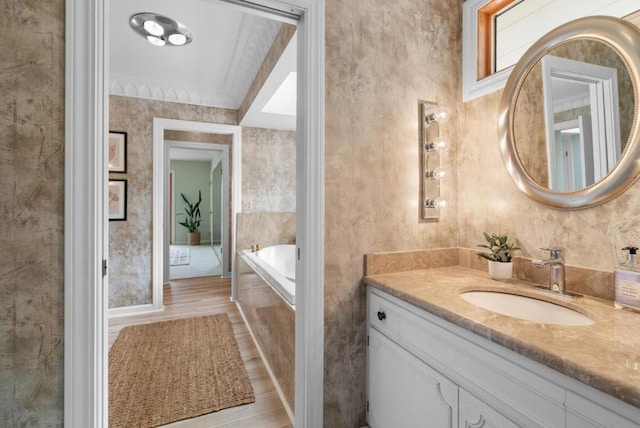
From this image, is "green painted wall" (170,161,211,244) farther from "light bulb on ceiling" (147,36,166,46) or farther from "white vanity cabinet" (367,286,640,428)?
"white vanity cabinet" (367,286,640,428)

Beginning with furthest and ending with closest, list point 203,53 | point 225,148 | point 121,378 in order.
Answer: point 225,148 < point 203,53 < point 121,378

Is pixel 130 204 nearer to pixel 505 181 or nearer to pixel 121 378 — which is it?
pixel 121 378

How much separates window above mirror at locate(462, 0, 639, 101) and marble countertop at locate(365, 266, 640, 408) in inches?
43.0

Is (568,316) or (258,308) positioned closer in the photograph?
(568,316)

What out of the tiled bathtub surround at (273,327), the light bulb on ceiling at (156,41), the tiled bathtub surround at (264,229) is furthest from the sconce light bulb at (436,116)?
the tiled bathtub surround at (264,229)

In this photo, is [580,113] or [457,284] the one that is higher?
[580,113]

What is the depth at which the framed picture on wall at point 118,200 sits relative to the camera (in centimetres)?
326

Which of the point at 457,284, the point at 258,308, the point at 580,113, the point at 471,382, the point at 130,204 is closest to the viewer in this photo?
the point at 471,382

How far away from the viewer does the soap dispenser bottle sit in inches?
38.7

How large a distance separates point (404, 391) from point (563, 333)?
2.15ft

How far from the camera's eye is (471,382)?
93cm

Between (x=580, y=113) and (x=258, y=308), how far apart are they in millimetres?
2326

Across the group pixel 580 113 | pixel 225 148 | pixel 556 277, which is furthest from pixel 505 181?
pixel 225 148

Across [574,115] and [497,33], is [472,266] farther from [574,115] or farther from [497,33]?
[497,33]
